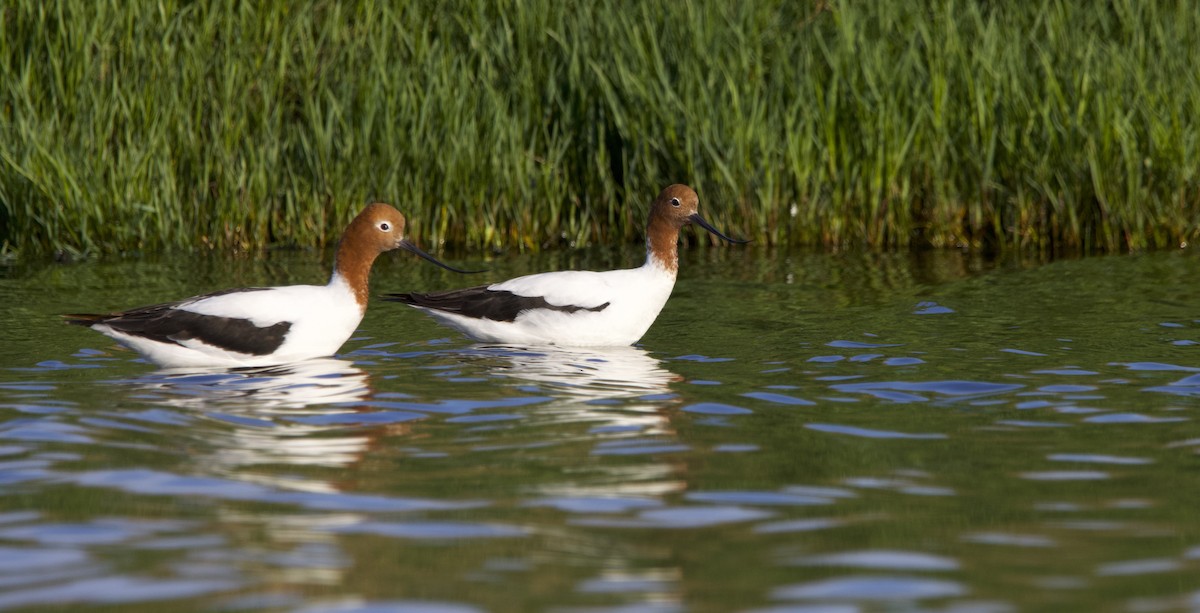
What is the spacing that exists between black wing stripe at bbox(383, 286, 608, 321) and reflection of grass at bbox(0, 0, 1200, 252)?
11.2 ft

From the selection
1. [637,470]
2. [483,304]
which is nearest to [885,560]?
[637,470]

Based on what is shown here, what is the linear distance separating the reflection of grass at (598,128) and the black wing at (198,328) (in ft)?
13.9

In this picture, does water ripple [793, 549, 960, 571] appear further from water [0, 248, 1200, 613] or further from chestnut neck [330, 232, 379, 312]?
chestnut neck [330, 232, 379, 312]

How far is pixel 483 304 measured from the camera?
932cm

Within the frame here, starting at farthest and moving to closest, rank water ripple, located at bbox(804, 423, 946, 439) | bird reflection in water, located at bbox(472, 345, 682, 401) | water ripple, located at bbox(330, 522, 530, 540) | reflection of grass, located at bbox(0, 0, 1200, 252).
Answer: reflection of grass, located at bbox(0, 0, 1200, 252)
bird reflection in water, located at bbox(472, 345, 682, 401)
water ripple, located at bbox(804, 423, 946, 439)
water ripple, located at bbox(330, 522, 530, 540)

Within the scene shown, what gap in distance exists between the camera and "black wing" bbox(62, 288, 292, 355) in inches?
322

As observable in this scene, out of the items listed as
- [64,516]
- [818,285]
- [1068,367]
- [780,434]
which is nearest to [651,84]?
[818,285]

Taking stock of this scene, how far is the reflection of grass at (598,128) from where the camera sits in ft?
40.3

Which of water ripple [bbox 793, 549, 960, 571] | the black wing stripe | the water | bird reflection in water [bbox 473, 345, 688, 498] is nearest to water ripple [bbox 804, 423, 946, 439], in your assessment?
the water

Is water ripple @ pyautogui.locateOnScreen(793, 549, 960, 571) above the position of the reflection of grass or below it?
below

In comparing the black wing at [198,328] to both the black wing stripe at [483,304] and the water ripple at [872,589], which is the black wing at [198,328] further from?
the water ripple at [872,589]

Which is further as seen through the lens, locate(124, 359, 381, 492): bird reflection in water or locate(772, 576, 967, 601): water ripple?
locate(124, 359, 381, 492): bird reflection in water

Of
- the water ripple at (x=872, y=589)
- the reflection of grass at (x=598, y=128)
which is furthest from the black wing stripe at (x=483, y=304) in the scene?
the water ripple at (x=872, y=589)

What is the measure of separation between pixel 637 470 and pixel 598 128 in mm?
7859
